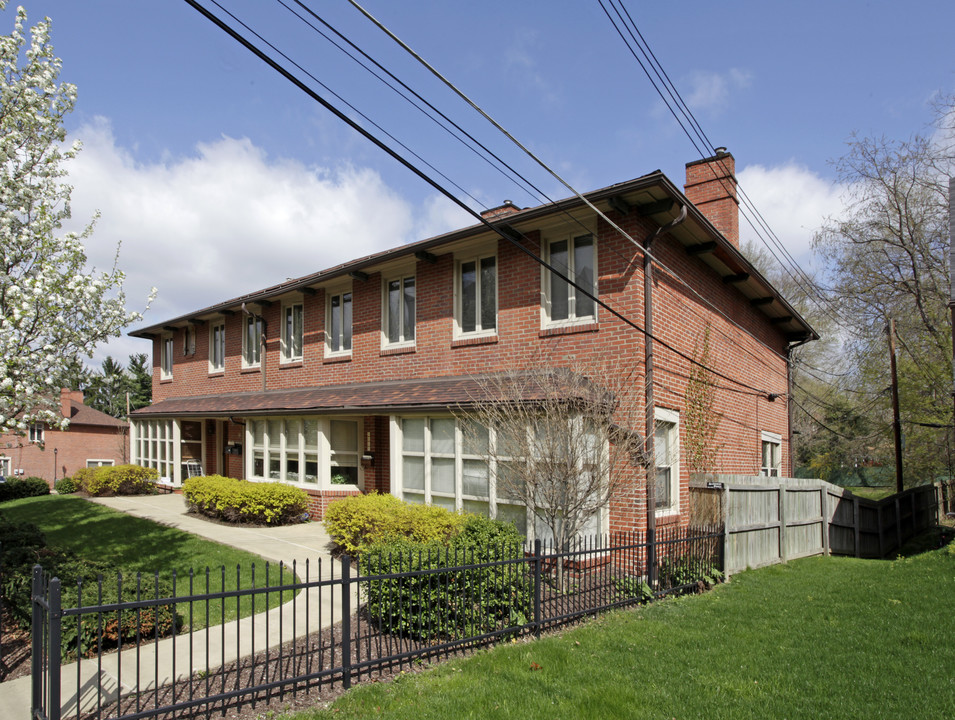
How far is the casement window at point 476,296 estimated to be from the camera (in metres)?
12.2

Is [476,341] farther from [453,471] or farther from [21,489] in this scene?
[21,489]

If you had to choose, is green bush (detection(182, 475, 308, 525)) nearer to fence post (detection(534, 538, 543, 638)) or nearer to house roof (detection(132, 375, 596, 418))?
house roof (detection(132, 375, 596, 418))

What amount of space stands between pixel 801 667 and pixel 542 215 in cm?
729

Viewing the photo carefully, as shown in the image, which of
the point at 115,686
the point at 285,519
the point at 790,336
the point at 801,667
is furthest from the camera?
the point at 790,336

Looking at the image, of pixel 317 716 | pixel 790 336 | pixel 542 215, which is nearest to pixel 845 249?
pixel 790 336

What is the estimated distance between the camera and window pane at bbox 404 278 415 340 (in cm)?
1376

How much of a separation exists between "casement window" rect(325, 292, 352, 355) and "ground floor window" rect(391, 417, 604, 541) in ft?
13.9

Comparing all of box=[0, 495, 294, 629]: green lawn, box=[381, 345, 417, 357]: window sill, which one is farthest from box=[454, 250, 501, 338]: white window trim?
box=[0, 495, 294, 629]: green lawn

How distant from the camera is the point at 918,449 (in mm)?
23562

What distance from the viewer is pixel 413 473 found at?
12023 mm

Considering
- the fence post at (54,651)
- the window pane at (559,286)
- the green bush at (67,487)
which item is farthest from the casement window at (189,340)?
the fence post at (54,651)

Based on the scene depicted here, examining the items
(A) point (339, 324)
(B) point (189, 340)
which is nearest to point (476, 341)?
(A) point (339, 324)

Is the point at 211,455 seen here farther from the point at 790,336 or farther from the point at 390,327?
the point at 790,336

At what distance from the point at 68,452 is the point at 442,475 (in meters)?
37.0
